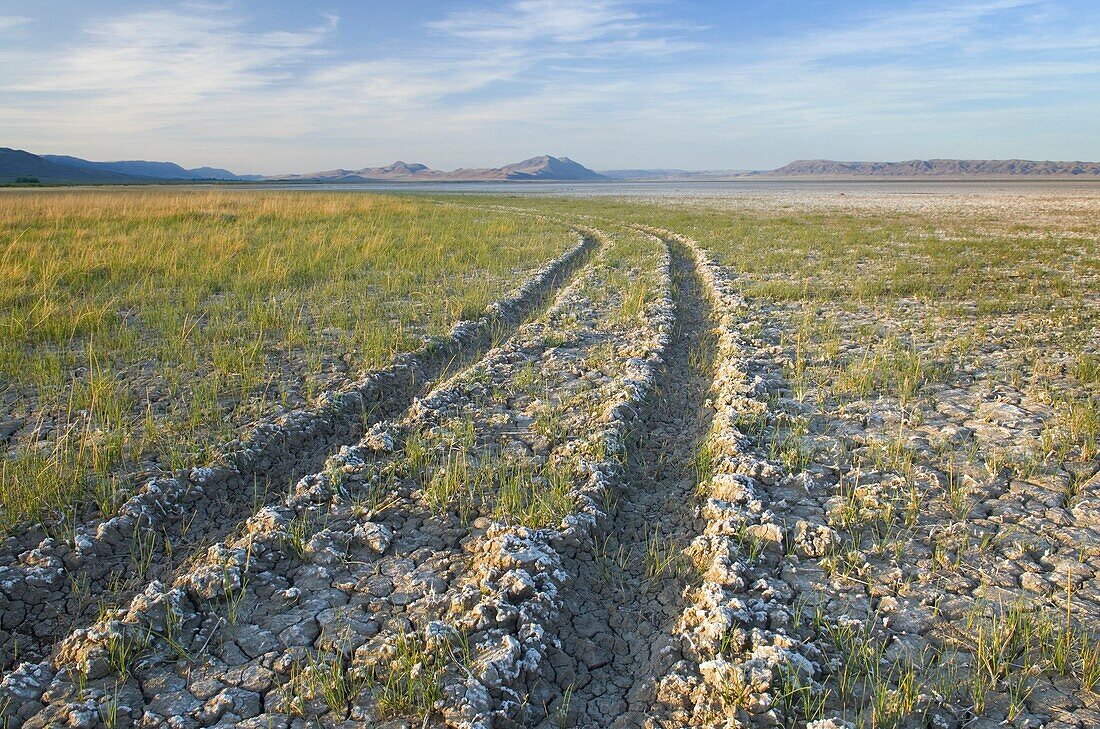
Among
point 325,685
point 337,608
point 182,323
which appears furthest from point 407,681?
point 182,323

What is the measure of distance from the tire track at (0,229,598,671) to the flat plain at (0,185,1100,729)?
0.8 inches

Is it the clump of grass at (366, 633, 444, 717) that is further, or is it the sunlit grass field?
the sunlit grass field

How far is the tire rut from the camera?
10.2ft

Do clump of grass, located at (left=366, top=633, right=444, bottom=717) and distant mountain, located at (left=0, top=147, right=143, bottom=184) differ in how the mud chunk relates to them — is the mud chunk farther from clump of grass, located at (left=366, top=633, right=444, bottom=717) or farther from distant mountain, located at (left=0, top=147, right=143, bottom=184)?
distant mountain, located at (left=0, top=147, right=143, bottom=184)

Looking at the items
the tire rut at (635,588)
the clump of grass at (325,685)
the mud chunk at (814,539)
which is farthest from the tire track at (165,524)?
the mud chunk at (814,539)

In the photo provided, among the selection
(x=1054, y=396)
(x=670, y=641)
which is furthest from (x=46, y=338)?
(x=1054, y=396)

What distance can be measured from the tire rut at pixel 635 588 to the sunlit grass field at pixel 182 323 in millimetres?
3186

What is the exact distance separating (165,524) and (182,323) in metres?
5.62

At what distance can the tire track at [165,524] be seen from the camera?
3494 mm

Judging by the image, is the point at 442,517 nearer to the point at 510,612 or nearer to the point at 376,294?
the point at 510,612

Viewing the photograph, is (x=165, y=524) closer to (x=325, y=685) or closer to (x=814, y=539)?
(x=325, y=685)

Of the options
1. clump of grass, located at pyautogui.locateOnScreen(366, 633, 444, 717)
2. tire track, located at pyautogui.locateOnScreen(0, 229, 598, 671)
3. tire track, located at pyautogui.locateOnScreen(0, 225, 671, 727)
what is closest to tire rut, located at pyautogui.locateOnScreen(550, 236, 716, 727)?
tire track, located at pyautogui.locateOnScreen(0, 225, 671, 727)

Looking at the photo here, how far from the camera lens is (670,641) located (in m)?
3.40

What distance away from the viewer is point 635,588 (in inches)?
153
